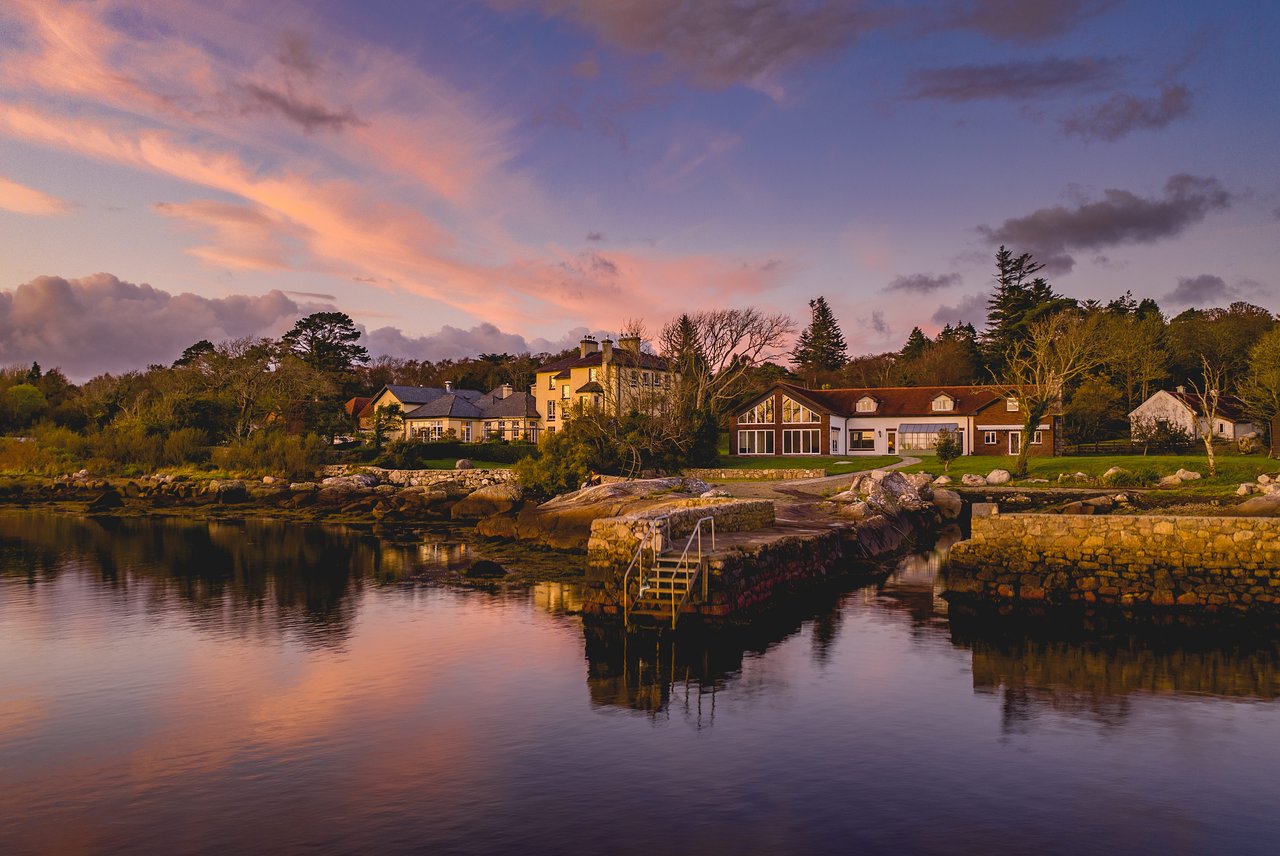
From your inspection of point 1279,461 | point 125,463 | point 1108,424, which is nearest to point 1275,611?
point 1279,461

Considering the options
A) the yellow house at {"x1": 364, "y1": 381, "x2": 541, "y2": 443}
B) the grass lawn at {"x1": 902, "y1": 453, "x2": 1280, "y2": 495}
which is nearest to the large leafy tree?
the yellow house at {"x1": 364, "y1": 381, "x2": 541, "y2": 443}

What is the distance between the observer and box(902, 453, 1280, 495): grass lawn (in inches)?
1511

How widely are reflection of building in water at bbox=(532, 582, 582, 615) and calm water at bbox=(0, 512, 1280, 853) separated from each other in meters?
0.25

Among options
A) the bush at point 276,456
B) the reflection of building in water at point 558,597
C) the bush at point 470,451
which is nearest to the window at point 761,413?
the bush at point 470,451

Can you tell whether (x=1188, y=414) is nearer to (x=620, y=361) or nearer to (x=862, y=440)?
(x=862, y=440)

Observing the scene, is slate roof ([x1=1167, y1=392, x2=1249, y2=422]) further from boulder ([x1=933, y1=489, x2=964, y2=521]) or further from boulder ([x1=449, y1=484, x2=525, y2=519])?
boulder ([x1=449, y1=484, x2=525, y2=519])

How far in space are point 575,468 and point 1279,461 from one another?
35.1 m

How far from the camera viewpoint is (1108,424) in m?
72.7

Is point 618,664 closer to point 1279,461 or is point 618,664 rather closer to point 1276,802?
point 1276,802

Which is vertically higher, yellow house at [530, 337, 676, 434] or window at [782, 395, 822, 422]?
yellow house at [530, 337, 676, 434]

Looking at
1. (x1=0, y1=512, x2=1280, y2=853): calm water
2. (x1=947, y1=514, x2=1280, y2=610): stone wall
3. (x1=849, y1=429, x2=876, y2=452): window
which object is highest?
(x1=849, y1=429, x2=876, y2=452): window

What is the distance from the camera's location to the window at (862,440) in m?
67.2

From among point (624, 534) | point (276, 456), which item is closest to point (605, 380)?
point (276, 456)

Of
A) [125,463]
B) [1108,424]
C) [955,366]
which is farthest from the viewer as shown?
[955,366]
